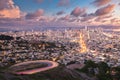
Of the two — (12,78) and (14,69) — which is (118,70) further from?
(12,78)

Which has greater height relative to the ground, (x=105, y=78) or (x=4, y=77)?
(x=4, y=77)

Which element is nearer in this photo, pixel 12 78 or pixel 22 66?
pixel 12 78

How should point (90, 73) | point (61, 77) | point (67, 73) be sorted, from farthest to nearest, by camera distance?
point (90, 73), point (67, 73), point (61, 77)

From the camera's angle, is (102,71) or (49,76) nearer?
(49,76)

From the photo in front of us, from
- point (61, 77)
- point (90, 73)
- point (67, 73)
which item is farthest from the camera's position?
point (90, 73)

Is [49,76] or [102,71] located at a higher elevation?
[49,76]

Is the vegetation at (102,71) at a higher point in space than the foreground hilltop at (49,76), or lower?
lower

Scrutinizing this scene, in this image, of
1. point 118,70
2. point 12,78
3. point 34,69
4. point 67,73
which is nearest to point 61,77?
point 67,73

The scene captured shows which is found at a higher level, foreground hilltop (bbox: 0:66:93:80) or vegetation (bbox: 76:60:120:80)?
foreground hilltop (bbox: 0:66:93:80)

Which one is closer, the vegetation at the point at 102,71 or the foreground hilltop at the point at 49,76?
the foreground hilltop at the point at 49,76

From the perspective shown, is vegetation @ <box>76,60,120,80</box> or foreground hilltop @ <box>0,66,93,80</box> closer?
foreground hilltop @ <box>0,66,93,80</box>
